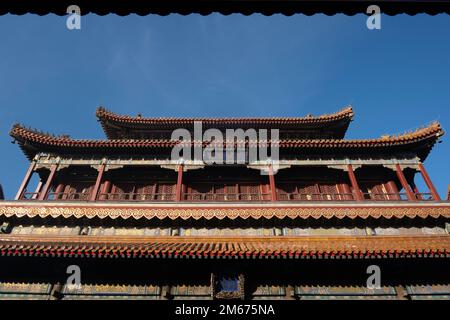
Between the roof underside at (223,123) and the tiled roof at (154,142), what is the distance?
3350mm

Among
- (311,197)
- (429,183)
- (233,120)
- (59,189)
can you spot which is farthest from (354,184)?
(59,189)

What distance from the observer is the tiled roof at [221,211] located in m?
11.2

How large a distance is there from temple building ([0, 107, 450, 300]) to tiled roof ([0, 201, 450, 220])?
4cm

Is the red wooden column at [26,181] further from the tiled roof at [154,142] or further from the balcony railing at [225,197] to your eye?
the balcony railing at [225,197]

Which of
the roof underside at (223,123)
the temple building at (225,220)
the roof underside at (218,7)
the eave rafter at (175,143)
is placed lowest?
the roof underside at (218,7)

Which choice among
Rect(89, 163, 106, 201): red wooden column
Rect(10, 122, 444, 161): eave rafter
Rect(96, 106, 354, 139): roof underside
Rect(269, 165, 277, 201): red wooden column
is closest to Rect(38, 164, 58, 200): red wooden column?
Rect(10, 122, 444, 161): eave rafter

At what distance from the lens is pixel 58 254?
8.60 m

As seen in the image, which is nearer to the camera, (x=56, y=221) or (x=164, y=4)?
(x=164, y=4)

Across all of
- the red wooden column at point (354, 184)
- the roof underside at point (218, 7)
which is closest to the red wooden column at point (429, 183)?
the red wooden column at point (354, 184)

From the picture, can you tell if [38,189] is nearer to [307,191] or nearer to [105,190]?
[105,190]

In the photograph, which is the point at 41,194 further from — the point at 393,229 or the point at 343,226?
the point at 393,229

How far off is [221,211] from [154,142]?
14.7 feet
